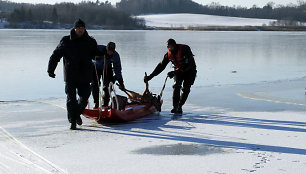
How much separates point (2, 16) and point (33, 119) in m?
94.3

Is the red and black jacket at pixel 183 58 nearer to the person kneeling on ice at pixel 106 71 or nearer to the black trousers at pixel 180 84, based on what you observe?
the black trousers at pixel 180 84

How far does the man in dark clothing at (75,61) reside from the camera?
5.21 m

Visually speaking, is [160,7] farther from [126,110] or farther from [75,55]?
[75,55]

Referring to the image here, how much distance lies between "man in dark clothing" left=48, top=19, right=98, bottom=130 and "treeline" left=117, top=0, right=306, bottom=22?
491 feet

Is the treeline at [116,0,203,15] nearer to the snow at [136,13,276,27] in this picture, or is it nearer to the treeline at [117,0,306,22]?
the treeline at [117,0,306,22]

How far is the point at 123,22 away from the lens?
9319 centimetres

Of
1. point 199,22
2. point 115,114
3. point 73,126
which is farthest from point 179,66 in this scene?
point 199,22

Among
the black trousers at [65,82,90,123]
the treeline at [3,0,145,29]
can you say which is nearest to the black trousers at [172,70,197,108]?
the black trousers at [65,82,90,123]

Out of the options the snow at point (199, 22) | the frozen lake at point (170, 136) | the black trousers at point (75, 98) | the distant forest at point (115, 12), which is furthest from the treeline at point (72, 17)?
the black trousers at point (75, 98)

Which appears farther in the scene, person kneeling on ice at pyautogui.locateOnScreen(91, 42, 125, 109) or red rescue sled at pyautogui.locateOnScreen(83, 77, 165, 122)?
person kneeling on ice at pyautogui.locateOnScreen(91, 42, 125, 109)

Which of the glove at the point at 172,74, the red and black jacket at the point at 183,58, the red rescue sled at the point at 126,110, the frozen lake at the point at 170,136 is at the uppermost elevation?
the red and black jacket at the point at 183,58

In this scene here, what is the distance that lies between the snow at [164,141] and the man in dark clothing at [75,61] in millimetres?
377

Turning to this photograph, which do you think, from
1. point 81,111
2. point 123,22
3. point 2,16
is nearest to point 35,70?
point 81,111

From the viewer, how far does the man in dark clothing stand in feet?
17.1
